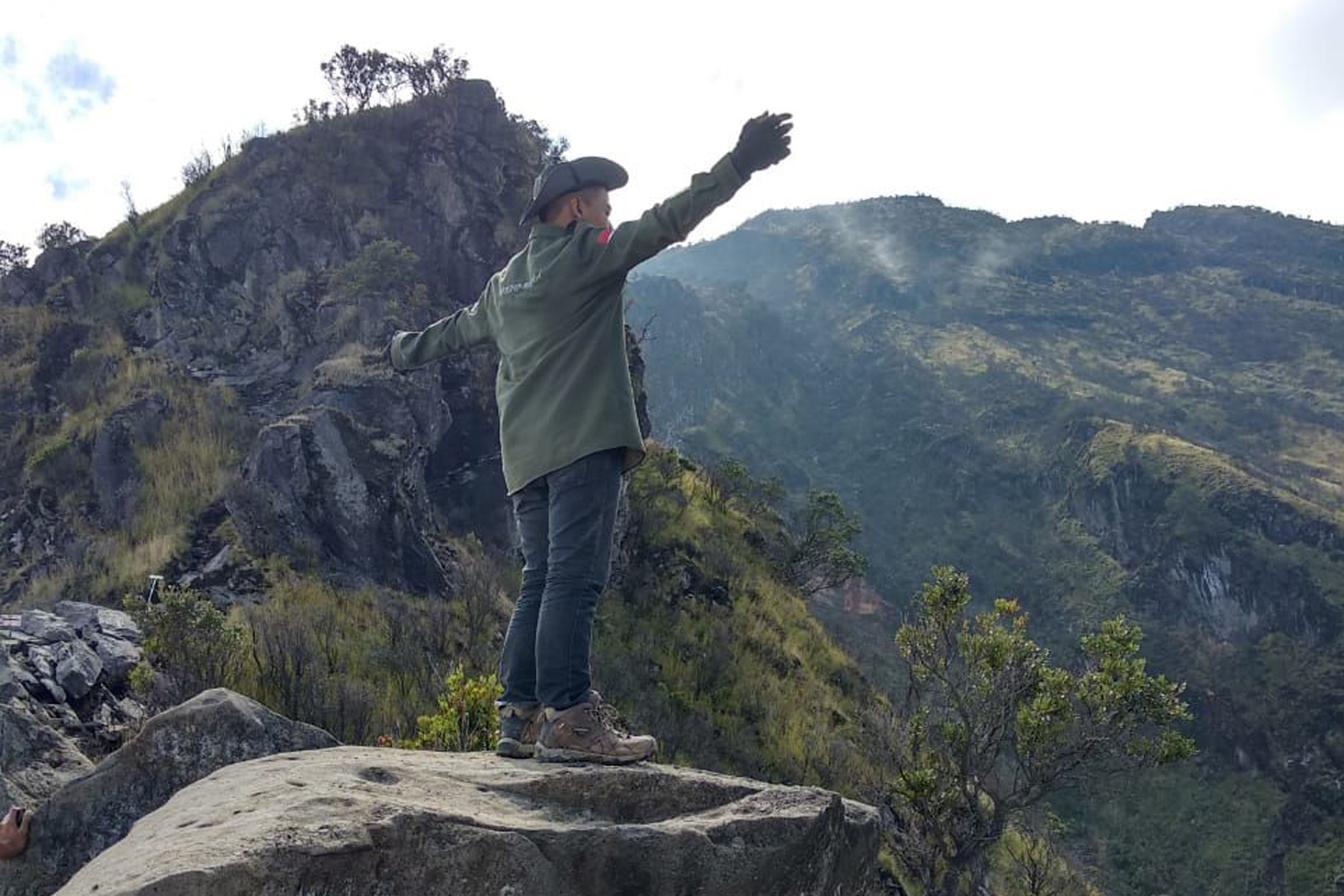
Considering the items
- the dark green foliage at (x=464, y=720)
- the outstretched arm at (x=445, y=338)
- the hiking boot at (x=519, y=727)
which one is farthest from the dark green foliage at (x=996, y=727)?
the outstretched arm at (x=445, y=338)

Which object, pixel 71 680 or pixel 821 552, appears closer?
pixel 71 680

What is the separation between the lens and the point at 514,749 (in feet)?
12.6

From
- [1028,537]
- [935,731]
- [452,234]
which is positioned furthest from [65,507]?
[1028,537]

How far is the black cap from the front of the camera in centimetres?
390

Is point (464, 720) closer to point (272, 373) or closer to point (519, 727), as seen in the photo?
point (519, 727)

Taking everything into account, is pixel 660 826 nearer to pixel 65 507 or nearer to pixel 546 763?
pixel 546 763

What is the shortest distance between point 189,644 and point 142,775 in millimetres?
3662

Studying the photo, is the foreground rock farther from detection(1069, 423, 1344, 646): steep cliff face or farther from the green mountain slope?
detection(1069, 423, 1344, 646): steep cliff face

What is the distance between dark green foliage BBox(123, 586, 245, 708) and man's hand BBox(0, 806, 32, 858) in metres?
2.99

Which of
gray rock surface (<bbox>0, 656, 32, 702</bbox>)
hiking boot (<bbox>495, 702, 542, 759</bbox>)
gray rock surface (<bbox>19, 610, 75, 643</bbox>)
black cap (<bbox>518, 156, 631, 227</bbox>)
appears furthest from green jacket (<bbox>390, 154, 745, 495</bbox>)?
gray rock surface (<bbox>19, 610, 75, 643</bbox>)

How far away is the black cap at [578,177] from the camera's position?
153 inches

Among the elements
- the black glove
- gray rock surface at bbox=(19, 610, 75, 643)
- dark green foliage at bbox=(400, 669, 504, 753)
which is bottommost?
dark green foliage at bbox=(400, 669, 504, 753)

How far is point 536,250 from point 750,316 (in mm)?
131301

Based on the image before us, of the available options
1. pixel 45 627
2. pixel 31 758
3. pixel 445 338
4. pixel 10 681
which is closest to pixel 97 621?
pixel 45 627
